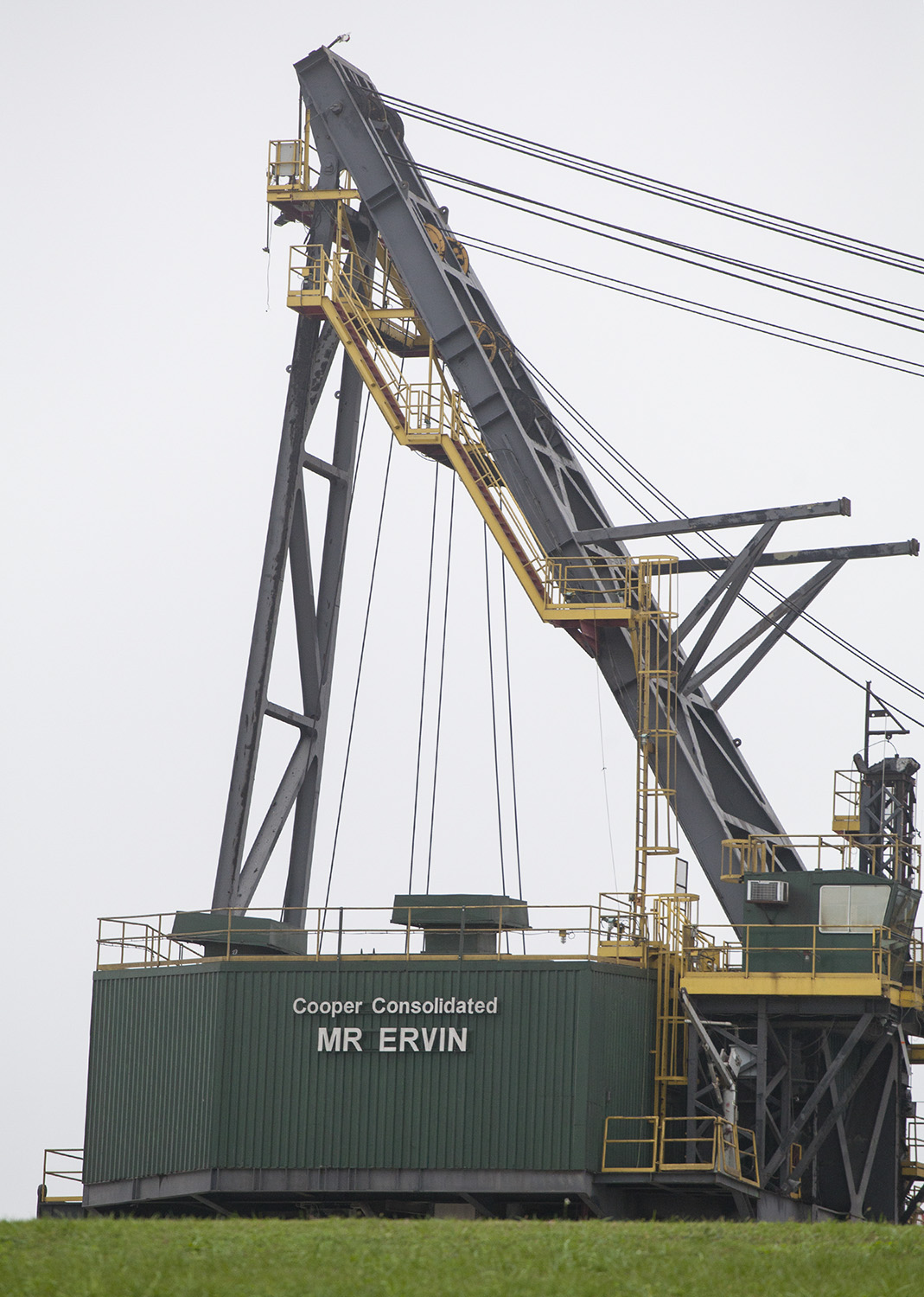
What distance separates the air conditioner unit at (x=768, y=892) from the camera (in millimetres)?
41281

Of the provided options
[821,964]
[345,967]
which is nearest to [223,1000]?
[345,967]

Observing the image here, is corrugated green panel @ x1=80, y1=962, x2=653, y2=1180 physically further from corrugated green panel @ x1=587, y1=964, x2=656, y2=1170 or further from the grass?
the grass

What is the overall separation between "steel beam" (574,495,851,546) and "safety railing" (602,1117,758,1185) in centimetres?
1284

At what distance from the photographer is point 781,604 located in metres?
44.8

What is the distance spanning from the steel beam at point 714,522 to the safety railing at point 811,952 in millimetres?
8903

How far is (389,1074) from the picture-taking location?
39312 millimetres

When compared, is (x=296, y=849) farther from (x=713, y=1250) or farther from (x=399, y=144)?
(x=713, y=1250)

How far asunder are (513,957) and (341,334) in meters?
16.4

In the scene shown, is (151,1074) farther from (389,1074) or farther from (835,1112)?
(835,1112)

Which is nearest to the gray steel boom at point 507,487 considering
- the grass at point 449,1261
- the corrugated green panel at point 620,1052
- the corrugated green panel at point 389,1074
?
the corrugated green panel at point 620,1052

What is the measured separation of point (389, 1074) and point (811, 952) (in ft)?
28.9

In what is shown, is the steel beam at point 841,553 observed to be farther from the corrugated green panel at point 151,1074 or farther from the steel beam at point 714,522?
the corrugated green panel at point 151,1074

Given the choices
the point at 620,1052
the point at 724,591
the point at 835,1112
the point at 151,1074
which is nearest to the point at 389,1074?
the point at 620,1052

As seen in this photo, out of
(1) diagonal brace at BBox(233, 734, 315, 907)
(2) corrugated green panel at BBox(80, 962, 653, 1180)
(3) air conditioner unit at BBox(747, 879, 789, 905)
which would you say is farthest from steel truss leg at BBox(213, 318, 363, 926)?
(3) air conditioner unit at BBox(747, 879, 789, 905)
